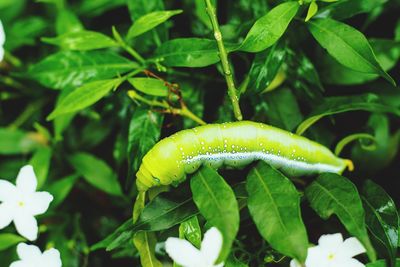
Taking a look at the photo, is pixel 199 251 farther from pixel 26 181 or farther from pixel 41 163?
pixel 41 163

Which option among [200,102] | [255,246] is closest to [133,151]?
[200,102]

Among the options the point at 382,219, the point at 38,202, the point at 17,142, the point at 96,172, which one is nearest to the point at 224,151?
the point at 382,219

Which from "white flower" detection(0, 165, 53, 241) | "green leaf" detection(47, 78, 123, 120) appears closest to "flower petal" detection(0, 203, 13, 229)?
"white flower" detection(0, 165, 53, 241)

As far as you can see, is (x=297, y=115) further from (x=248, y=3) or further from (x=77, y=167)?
(x=77, y=167)

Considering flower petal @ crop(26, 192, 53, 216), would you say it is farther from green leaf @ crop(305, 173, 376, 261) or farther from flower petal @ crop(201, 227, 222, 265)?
green leaf @ crop(305, 173, 376, 261)

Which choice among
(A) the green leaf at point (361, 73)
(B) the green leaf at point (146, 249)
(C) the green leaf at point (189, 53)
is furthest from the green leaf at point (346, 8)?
(B) the green leaf at point (146, 249)

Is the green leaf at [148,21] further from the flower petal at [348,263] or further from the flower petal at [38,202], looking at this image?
the flower petal at [348,263]
